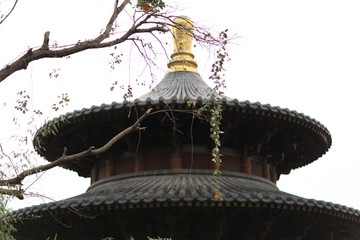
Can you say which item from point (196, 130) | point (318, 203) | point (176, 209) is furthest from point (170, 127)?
point (318, 203)

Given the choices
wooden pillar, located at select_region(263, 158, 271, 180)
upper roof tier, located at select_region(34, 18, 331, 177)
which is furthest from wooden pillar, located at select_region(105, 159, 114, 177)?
wooden pillar, located at select_region(263, 158, 271, 180)

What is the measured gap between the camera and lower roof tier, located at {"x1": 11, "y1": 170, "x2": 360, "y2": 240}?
905cm

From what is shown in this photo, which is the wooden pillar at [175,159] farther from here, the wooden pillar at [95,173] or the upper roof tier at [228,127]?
the wooden pillar at [95,173]

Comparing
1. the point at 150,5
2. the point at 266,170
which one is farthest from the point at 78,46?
the point at 266,170

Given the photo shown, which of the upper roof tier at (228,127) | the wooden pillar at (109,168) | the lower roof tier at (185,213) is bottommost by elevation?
the lower roof tier at (185,213)

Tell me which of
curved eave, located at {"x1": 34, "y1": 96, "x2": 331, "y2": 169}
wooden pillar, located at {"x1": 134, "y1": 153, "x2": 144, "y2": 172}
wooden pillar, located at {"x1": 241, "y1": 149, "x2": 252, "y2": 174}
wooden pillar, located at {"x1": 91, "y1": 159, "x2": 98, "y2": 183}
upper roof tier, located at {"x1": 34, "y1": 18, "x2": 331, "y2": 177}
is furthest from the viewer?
wooden pillar, located at {"x1": 91, "y1": 159, "x2": 98, "y2": 183}

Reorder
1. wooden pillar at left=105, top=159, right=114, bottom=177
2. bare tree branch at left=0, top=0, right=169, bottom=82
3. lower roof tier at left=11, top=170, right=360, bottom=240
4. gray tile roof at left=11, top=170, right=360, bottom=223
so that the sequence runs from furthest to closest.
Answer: wooden pillar at left=105, top=159, right=114, bottom=177 < lower roof tier at left=11, top=170, right=360, bottom=240 < gray tile roof at left=11, top=170, right=360, bottom=223 < bare tree branch at left=0, top=0, right=169, bottom=82

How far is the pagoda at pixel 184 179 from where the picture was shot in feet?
30.4

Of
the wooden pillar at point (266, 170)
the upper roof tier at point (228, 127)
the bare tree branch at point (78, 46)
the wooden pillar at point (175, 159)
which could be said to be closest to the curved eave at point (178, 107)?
the upper roof tier at point (228, 127)

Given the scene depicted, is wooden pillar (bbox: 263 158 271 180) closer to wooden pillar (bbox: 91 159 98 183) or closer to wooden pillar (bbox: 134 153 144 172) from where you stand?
wooden pillar (bbox: 134 153 144 172)

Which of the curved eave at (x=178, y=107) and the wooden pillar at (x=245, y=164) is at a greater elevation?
the curved eave at (x=178, y=107)

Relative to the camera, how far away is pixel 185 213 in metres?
9.55

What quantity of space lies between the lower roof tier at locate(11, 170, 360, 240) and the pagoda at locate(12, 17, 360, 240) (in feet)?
0.06

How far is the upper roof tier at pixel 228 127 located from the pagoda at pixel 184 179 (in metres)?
0.02
